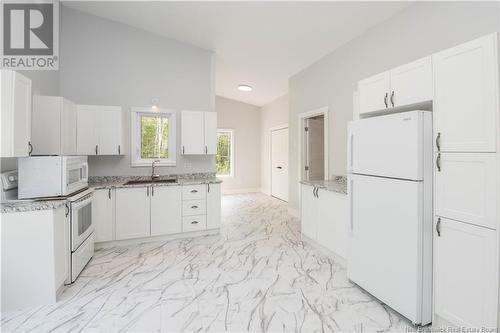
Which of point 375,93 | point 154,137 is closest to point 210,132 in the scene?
point 154,137

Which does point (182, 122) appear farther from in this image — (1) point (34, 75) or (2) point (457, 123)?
(2) point (457, 123)

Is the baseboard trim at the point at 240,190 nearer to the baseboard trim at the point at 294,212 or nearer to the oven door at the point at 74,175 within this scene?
the baseboard trim at the point at 294,212

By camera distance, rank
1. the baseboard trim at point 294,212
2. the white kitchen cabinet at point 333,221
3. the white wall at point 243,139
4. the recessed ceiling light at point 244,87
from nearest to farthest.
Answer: the white kitchen cabinet at point 333,221
the baseboard trim at point 294,212
the recessed ceiling light at point 244,87
the white wall at point 243,139

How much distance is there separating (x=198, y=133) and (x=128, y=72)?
57.6 inches

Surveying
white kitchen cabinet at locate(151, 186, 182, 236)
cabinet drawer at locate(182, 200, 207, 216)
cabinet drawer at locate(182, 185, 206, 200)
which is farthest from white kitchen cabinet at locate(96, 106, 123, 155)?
cabinet drawer at locate(182, 200, 207, 216)

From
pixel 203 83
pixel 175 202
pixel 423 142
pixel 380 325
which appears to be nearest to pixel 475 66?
pixel 423 142

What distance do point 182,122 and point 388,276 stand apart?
133 inches

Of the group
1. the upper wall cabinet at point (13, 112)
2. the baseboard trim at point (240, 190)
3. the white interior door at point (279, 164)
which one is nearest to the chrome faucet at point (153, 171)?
the upper wall cabinet at point (13, 112)

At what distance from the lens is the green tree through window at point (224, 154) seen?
748 cm

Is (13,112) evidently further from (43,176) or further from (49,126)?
(49,126)

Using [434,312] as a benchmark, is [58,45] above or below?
above

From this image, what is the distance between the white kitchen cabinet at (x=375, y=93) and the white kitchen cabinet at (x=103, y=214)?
324cm

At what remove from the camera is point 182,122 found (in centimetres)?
404

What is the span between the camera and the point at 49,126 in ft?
9.52
